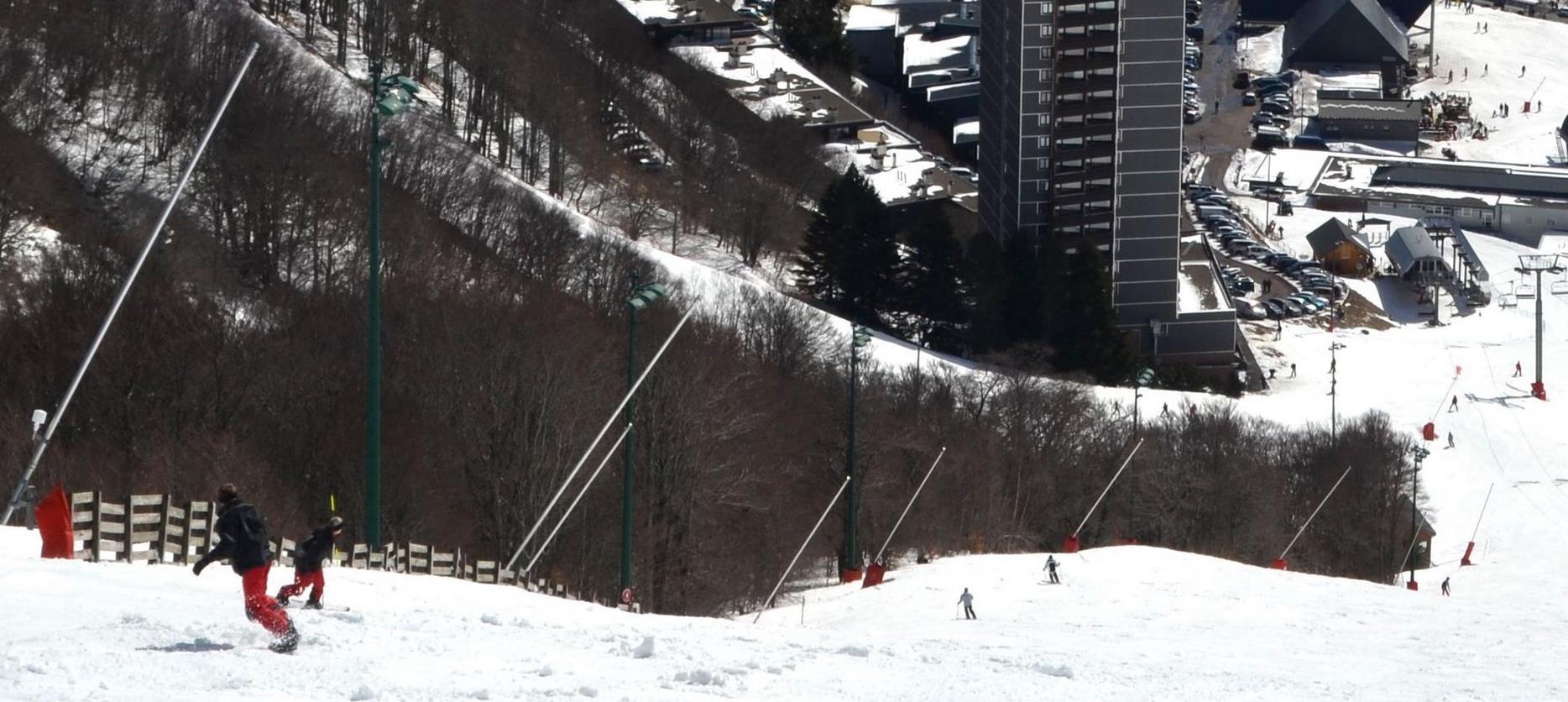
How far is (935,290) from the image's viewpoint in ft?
327

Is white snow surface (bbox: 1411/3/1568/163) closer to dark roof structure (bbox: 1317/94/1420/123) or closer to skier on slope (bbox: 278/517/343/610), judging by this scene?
dark roof structure (bbox: 1317/94/1420/123)

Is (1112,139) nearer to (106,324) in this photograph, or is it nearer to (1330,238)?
(1330,238)

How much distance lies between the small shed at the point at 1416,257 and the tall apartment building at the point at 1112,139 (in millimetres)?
20720

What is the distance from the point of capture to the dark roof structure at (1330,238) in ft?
401

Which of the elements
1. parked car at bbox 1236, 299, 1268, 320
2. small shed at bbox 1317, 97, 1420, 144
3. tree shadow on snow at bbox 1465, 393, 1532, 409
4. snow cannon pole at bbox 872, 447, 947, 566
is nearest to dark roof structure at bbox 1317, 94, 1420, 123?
small shed at bbox 1317, 97, 1420, 144

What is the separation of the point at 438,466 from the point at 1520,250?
87692 mm

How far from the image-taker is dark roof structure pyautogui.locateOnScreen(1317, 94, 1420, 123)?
497 ft

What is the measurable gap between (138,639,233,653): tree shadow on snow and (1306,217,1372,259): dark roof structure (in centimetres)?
10446

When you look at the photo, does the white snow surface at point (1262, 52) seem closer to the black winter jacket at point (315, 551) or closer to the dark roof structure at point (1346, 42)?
the dark roof structure at point (1346, 42)

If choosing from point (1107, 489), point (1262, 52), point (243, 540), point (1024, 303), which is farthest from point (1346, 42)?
point (243, 540)

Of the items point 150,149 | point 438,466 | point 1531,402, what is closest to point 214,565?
point 438,466

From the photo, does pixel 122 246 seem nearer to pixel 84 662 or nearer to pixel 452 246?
pixel 452 246

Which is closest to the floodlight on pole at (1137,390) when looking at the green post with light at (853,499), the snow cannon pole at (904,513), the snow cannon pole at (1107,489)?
the snow cannon pole at (1107,489)

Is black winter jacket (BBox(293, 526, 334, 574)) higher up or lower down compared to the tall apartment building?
lower down
